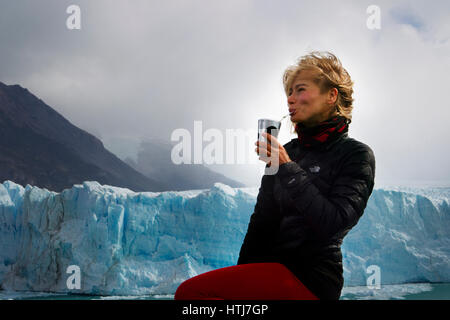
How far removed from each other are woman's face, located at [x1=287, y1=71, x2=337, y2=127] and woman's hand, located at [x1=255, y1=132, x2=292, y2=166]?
17 cm

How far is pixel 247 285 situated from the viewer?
2.88ft

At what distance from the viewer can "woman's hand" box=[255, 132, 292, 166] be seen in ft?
2.99

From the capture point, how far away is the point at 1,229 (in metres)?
11.2

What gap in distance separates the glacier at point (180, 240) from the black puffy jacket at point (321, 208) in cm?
857

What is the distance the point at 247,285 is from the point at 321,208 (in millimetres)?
243

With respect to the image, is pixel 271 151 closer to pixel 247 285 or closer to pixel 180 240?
pixel 247 285
